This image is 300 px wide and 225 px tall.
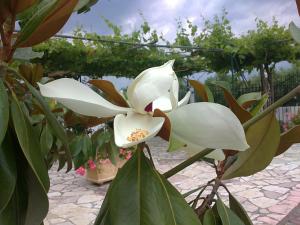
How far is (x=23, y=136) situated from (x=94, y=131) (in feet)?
3.16

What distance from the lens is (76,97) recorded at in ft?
1.05

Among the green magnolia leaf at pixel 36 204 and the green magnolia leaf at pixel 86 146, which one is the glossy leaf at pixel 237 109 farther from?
the green magnolia leaf at pixel 86 146

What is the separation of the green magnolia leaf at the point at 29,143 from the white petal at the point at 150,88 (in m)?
0.11

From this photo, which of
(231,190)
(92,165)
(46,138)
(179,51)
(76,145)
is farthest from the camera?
(179,51)

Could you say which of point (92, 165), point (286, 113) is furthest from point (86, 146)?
point (286, 113)

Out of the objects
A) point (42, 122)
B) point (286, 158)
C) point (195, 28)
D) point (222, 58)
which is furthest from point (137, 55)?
point (42, 122)

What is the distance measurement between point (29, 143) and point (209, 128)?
20 cm

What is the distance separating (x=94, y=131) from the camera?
134cm

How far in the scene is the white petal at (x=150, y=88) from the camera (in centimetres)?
34

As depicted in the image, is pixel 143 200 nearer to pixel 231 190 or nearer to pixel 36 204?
pixel 36 204

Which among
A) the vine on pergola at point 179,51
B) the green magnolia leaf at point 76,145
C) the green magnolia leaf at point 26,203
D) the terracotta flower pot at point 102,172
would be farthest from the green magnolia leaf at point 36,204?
the vine on pergola at point 179,51

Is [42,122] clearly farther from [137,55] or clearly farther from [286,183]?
[137,55]

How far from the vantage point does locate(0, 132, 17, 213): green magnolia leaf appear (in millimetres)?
346

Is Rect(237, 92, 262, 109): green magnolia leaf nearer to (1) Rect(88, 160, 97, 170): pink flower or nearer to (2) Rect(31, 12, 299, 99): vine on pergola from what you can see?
(1) Rect(88, 160, 97, 170): pink flower
